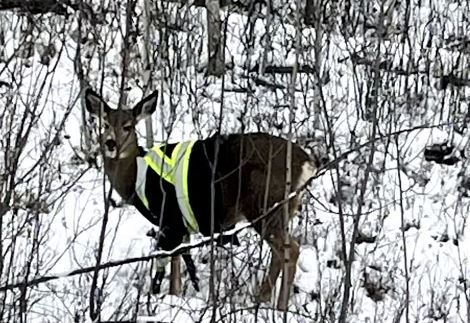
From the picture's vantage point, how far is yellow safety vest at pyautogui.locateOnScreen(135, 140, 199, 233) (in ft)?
20.4

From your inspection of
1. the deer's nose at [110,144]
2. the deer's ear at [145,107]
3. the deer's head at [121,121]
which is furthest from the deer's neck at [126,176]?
the deer's nose at [110,144]

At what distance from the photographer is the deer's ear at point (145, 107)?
673 centimetres

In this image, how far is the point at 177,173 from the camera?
20.4ft

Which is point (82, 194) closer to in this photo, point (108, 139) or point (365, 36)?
point (108, 139)

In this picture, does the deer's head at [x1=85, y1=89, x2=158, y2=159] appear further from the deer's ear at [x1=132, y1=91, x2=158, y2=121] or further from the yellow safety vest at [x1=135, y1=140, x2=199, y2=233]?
the yellow safety vest at [x1=135, y1=140, x2=199, y2=233]

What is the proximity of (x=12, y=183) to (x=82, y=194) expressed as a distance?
5.35m

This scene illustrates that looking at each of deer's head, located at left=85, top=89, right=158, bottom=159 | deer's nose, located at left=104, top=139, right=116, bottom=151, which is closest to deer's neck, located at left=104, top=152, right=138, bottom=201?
deer's head, located at left=85, top=89, right=158, bottom=159

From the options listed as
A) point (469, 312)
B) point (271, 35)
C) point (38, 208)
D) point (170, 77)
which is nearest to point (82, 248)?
point (170, 77)

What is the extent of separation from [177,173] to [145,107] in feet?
2.60

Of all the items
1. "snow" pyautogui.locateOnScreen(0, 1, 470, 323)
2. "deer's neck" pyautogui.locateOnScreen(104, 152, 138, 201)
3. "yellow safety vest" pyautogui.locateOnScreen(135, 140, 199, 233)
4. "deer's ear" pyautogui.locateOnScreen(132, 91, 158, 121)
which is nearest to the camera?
"snow" pyautogui.locateOnScreen(0, 1, 470, 323)

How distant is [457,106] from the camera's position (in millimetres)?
9688

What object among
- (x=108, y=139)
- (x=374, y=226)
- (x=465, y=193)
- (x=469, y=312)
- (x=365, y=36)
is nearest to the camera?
(x=469, y=312)

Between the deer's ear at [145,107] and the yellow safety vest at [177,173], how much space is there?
41 cm

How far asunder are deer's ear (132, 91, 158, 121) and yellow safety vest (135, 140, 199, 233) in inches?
16.1
